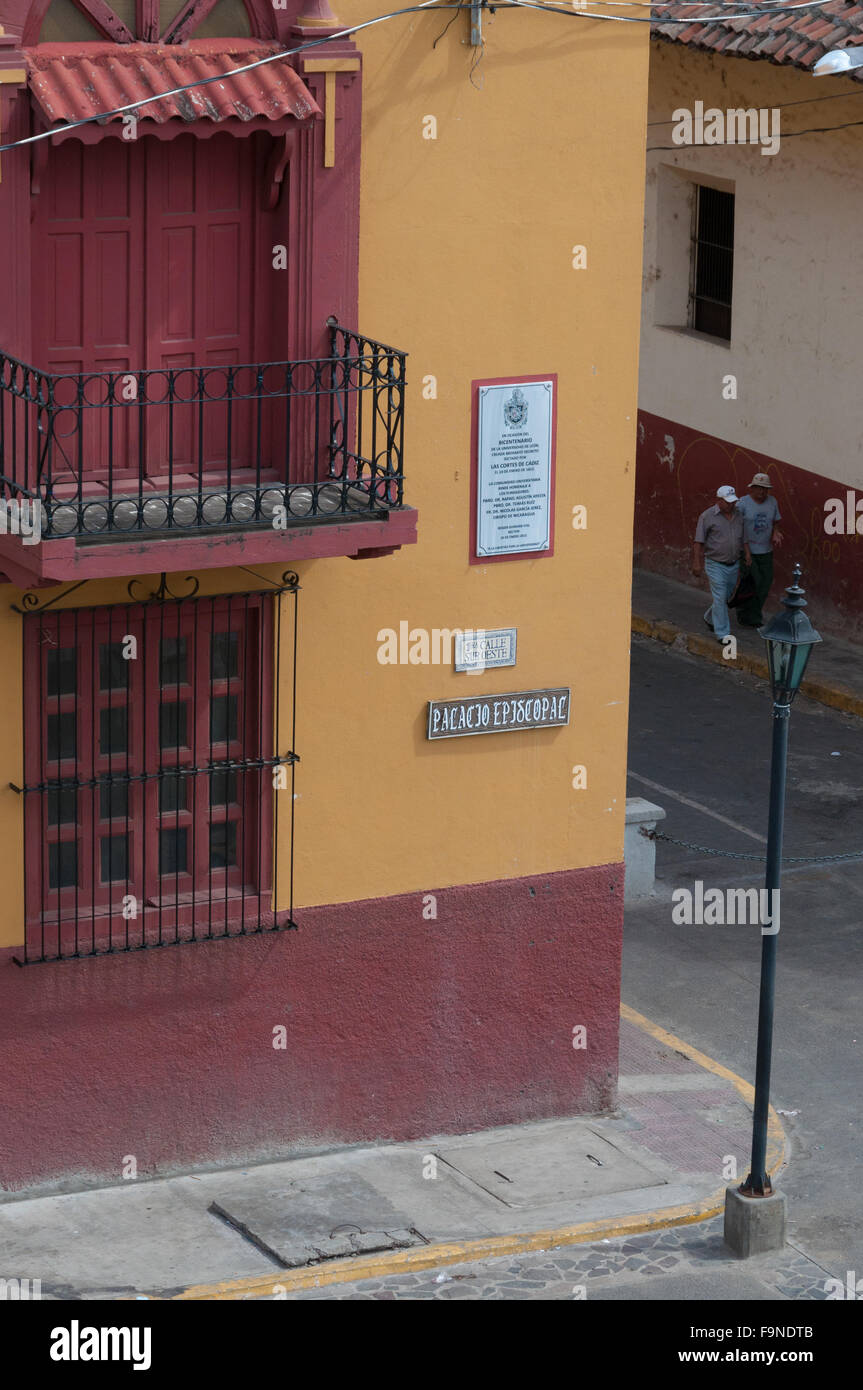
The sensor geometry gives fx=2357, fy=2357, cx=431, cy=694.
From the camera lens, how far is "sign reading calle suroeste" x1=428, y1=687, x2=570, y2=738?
12.4m

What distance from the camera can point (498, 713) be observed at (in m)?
12.5

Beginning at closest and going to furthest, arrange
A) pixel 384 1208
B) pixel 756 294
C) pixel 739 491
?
pixel 384 1208 → pixel 756 294 → pixel 739 491

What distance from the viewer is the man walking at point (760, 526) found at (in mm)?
21297

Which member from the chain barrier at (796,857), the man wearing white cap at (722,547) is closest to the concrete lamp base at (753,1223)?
the chain barrier at (796,857)

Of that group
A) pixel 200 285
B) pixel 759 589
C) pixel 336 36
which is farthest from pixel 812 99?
pixel 200 285

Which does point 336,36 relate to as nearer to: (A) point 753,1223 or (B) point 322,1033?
(B) point 322,1033

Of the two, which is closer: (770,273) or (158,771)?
(158,771)

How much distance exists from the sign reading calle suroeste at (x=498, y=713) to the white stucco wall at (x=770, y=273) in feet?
30.2

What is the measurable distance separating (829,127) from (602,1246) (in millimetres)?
12121

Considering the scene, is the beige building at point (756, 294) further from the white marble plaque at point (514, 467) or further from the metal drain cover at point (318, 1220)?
the metal drain cover at point (318, 1220)

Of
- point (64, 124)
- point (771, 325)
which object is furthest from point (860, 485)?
point (64, 124)

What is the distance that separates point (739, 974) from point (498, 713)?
145 inches

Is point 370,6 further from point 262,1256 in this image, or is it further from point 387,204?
point 262,1256

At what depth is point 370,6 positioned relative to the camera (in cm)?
1130
